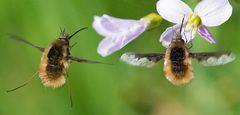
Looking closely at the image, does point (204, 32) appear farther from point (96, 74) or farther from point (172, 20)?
point (96, 74)

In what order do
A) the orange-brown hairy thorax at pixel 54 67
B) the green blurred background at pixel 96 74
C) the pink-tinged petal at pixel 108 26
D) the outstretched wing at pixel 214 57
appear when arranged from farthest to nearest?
the green blurred background at pixel 96 74, the pink-tinged petal at pixel 108 26, the orange-brown hairy thorax at pixel 54 67, the outstretched wing at pixel 214 57

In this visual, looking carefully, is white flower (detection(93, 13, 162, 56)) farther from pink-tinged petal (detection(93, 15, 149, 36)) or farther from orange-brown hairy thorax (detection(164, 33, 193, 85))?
orange-brown hairy thorax (detection(164, 33, 193, 85))

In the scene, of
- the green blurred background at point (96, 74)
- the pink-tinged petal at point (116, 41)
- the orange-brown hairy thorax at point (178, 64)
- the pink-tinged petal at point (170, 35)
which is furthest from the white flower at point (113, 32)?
the green blurred background at point (96, 74)

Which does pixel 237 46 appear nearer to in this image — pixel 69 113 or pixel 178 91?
pixel 178 91

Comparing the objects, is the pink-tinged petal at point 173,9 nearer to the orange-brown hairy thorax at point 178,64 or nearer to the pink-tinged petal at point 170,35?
the pink-tinged petal at point 170,35

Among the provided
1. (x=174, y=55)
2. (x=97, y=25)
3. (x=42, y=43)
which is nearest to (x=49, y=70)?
(x=97, y=25)

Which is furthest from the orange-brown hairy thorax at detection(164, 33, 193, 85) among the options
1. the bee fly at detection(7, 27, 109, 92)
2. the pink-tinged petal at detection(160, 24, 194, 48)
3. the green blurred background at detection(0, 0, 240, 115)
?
the green blurred background at detection(0, 0, 240, 115)
